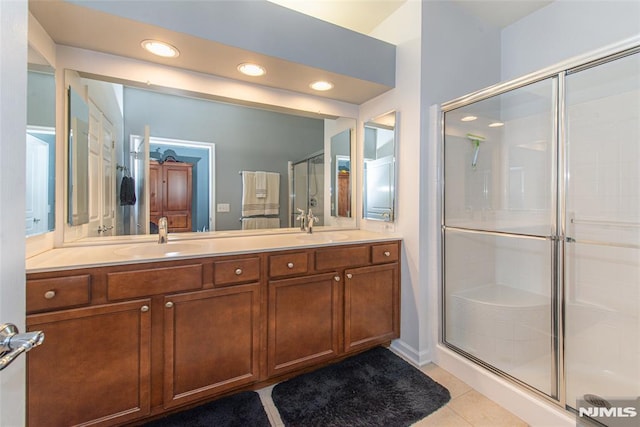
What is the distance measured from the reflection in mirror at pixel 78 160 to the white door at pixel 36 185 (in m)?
0.17

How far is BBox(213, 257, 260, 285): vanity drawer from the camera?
1.56m

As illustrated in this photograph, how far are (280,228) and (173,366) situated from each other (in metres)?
1.23

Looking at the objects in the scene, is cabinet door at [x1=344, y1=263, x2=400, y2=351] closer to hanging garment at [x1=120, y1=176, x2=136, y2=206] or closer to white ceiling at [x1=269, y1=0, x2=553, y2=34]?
hanging garment at [x1=120, y1=176, x2=136, y2=206]

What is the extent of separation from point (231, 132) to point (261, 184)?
1.49 ft

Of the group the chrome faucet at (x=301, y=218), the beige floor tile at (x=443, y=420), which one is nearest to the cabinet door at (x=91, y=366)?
the chrome faucet at (x=301, y=218)

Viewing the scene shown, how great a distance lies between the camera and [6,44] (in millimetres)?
550

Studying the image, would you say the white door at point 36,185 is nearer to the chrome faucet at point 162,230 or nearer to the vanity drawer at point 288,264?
the chrome faucet at point 162,230

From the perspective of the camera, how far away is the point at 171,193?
202 centimetres

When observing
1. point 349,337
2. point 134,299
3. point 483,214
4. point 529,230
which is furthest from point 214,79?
point 529,230

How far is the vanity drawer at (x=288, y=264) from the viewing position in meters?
1.72

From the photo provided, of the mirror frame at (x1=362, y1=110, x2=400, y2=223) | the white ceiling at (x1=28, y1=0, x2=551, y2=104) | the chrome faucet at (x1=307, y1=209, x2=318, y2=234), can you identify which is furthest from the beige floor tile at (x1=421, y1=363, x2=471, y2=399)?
the white ceiling at (x1=28, y1=0, x2=551, y2=104)

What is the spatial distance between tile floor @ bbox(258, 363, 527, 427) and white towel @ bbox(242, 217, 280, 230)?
3.72 ft

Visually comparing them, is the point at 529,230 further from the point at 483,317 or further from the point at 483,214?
the point at 483,317

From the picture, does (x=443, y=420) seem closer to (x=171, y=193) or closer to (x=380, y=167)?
(x=380, y=167)
